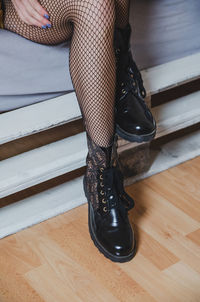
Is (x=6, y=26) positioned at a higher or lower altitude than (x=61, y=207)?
higher

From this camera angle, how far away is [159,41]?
150 cm

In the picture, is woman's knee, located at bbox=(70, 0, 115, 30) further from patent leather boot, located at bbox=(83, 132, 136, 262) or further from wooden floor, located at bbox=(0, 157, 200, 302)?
wooden floor, located at bbox=(0, 157, 200, 302)

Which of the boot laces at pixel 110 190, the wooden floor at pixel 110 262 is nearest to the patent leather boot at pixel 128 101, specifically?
the boot laces at pixel 110 190

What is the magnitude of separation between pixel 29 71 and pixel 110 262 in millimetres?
543

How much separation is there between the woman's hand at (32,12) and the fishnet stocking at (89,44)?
Result: 0.02 m

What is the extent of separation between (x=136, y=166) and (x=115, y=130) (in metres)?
0.32

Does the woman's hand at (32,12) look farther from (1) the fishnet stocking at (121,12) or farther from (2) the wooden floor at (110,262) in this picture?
(2) the wooden floor at (110,262)

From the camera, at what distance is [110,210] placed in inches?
46.2

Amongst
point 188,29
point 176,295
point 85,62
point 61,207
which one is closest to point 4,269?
point 61,207

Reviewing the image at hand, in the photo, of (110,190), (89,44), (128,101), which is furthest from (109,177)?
(89,44)

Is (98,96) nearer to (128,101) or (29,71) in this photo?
(128,101)

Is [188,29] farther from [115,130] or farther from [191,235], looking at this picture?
[191,235]

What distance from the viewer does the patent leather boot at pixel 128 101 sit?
1.14 m

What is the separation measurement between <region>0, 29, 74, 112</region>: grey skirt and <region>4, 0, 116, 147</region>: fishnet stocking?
3 centimetres
